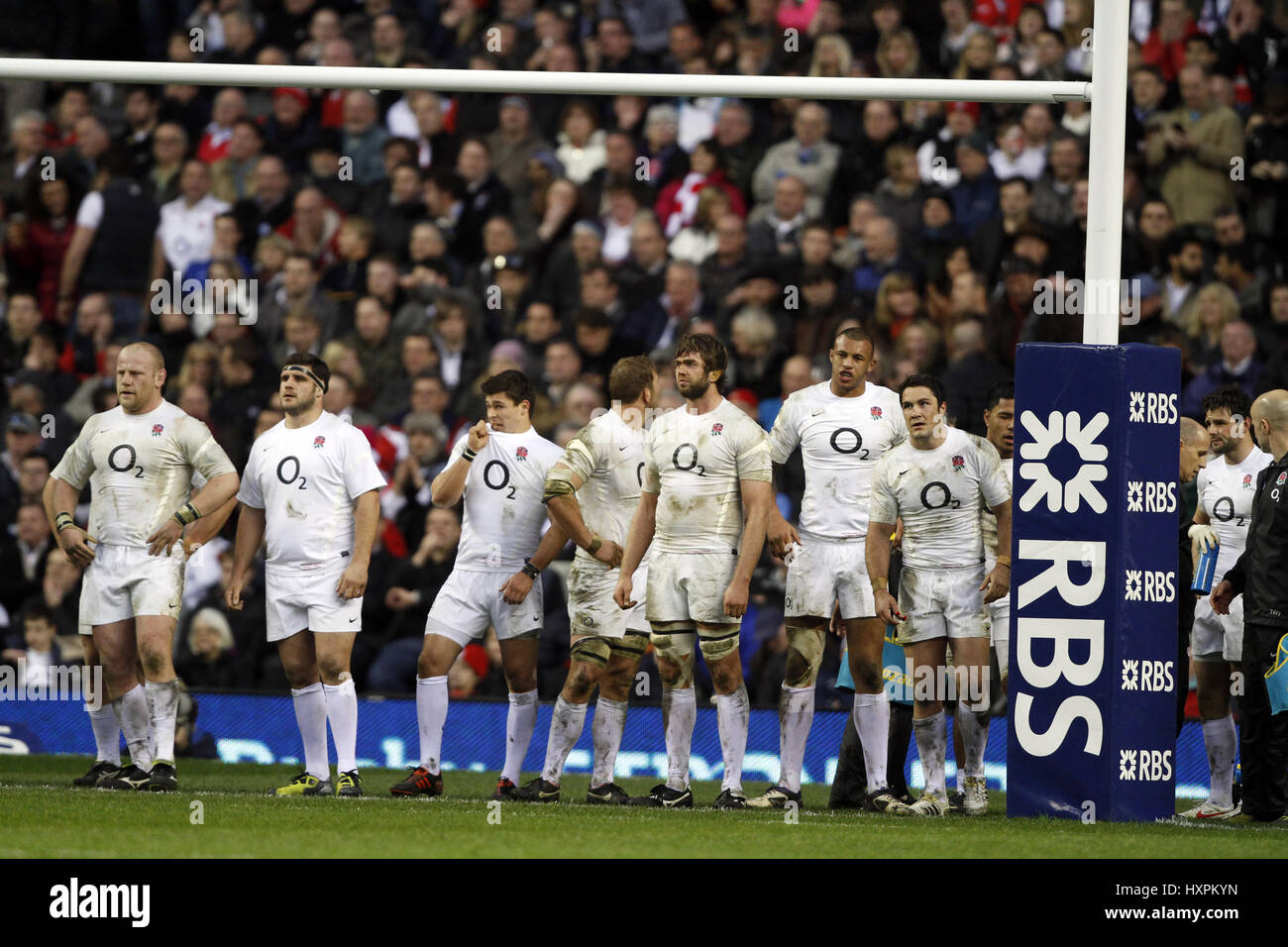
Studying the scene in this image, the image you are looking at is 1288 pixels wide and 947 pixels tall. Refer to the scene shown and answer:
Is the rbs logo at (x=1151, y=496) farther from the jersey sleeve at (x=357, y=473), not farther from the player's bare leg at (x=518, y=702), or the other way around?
the jersey sleeve at (x=357, y=473)

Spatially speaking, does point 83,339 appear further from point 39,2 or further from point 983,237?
point 983,237

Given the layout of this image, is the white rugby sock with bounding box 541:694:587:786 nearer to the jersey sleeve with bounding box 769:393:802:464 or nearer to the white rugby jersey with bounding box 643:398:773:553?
the white rugby jersey with bounding box 643:398:773:553

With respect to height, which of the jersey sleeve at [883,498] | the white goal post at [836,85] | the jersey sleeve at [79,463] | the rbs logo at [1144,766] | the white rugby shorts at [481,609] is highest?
the white goal post at [836,85]

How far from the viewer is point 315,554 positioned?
10.1 m

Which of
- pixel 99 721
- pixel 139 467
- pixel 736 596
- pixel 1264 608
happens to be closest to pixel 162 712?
pixel 99 721

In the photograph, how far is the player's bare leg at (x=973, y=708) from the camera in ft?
32.3

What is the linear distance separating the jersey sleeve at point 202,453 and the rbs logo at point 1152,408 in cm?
490

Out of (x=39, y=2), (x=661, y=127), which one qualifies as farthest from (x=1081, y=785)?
(x=39, y=2)

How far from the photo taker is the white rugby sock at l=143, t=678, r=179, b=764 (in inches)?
402

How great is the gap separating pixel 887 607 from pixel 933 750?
89cm

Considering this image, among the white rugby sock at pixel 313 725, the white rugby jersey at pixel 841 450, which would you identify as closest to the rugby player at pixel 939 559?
the white rugby jersey at pixel 841 450

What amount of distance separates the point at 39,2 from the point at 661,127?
6.39 m

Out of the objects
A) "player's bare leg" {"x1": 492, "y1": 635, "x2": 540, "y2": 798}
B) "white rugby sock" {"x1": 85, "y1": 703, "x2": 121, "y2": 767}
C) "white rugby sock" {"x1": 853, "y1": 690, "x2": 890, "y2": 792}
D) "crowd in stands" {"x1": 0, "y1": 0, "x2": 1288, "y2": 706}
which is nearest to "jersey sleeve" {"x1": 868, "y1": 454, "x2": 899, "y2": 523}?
"white rugby sock" {"x1": 853, "y1": 690, "x2": 890, "y2": 792}

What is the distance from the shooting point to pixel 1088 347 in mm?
9180
